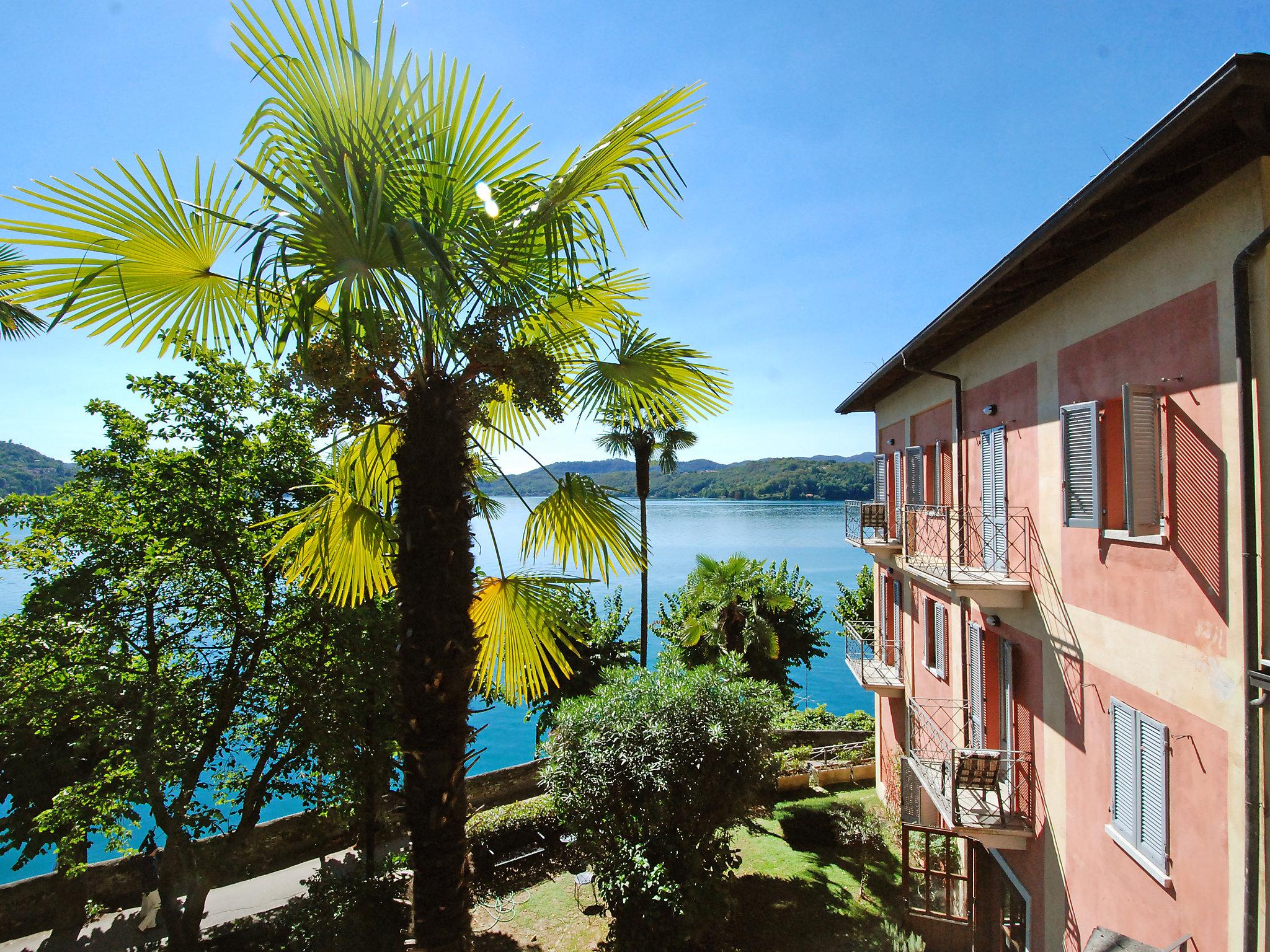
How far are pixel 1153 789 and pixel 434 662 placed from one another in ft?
19.2

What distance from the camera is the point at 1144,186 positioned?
5.16 m

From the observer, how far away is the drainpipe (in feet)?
13.4

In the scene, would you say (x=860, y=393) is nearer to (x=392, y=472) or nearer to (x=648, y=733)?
(x=648, y=733)

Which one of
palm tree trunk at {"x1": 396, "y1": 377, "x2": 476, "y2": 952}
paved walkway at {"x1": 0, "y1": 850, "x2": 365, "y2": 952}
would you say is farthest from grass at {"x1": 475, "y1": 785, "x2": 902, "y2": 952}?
palm tree trunk at {"x1": 396, "y1": 377, "x2": 476, "y2": 952}

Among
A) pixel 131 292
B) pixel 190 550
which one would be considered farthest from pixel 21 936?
pixel 131 292

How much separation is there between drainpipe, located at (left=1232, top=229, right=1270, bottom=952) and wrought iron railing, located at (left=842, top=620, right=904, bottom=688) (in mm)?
10033

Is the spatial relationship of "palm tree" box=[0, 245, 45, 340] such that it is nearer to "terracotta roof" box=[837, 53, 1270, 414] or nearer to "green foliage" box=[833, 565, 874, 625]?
"terracotta roof" box=[837, 53, 1270, 414]

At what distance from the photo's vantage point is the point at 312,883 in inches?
388

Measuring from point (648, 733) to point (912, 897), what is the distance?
5.53m

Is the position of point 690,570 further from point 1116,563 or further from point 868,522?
point 1116,563

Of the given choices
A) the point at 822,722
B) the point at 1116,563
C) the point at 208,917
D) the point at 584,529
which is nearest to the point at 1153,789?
the point at 1116,563

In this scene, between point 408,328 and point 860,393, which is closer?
point 408,328

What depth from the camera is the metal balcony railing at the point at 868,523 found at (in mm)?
13922

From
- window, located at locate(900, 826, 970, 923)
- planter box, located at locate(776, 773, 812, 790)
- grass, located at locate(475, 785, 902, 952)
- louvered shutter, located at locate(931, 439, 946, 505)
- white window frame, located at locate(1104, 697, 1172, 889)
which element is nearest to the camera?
white window frame, located at locate(1104, 697, 1172, 889)
